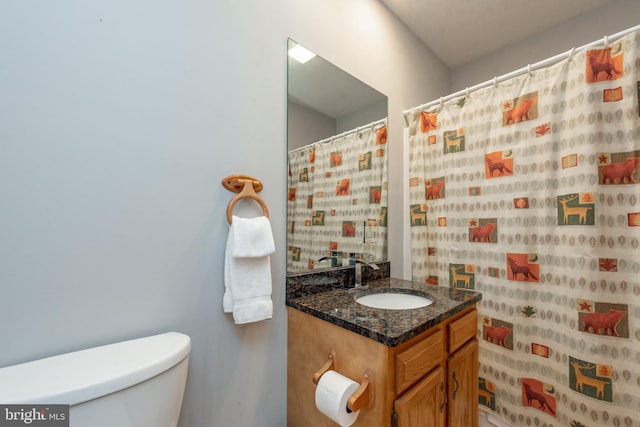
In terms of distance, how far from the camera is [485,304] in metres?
1.53

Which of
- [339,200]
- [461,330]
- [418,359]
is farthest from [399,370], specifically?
[339,200]

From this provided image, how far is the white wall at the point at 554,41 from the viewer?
1.66 metres

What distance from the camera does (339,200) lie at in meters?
1.50

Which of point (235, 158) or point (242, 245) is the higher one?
point (235, 158)

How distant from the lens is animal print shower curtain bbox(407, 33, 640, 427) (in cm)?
114

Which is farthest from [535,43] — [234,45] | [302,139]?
[234,45]

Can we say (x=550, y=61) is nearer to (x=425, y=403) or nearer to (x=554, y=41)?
(x=554, y=41)

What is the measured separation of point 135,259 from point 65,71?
541 mm

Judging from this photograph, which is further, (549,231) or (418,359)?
(549,231)

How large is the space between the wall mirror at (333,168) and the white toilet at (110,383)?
59cm

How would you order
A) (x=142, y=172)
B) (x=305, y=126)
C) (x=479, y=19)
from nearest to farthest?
1. (x=142, y=172)
2. (x=305, y=126)
3. (x=479, y=19)

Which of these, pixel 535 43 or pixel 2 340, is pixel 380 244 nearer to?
pixel 2 340

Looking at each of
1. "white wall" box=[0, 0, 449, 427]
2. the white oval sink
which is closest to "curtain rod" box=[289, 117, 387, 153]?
"white wall" box=[0, 0, 449, 427]

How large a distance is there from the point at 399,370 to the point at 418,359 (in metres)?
0.12
